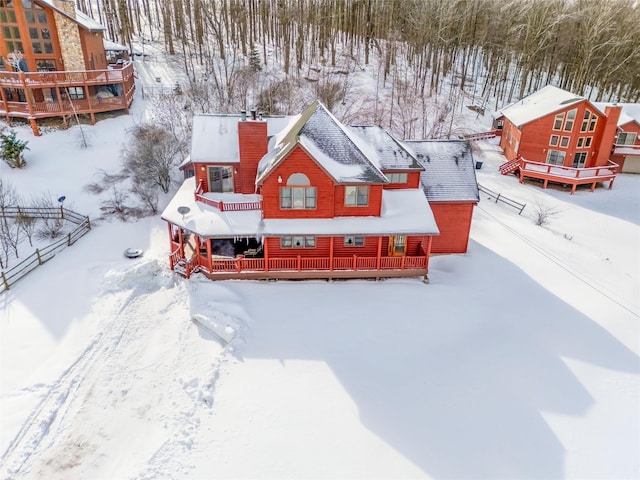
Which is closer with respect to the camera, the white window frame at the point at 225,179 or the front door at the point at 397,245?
the front door at the point at 397,245

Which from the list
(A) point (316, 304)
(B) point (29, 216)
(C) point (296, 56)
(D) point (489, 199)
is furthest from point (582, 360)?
(C) point (296, 56)

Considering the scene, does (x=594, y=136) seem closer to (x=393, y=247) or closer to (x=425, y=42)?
(x=393, y=247)

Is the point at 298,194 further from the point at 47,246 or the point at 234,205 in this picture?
the point at 47,246

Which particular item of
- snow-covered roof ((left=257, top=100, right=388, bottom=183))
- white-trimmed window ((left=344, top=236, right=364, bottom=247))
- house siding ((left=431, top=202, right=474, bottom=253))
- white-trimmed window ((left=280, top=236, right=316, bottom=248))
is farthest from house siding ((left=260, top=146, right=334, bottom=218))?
house siding ((left=431, top=202, right=474, bottom=253))

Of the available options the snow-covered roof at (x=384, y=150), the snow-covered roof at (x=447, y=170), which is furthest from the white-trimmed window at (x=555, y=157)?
the snow-covered roof at (x=384, y=150)

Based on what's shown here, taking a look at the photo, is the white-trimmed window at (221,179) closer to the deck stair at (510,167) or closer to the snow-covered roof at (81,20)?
the snow-covered roof at (81,20)
